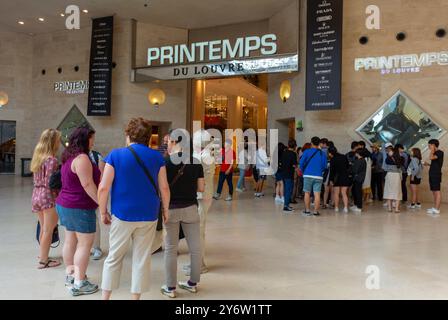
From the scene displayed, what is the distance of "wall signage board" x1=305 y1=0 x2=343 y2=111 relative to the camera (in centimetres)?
940

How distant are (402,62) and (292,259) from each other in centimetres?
734

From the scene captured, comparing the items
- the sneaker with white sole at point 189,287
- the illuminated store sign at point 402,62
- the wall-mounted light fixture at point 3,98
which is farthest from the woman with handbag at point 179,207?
the wall-mounted light fixture at point 3,98

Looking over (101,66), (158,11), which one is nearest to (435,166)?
(158,11)

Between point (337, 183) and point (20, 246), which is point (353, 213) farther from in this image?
point (20, 246)

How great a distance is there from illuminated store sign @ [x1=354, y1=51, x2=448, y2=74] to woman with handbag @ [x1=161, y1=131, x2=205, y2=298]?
8026 mm

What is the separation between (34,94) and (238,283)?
14.6 metres

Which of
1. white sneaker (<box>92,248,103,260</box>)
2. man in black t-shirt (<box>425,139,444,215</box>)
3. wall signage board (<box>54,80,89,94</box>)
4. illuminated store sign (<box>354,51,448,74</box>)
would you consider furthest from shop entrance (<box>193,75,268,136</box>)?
white sneaker (<box>92,248,103,260</box>)

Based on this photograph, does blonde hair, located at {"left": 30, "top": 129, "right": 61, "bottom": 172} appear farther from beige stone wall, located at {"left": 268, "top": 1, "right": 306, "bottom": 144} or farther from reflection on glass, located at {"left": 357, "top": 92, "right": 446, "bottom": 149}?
reflection on glass, located at {"left": 357, "top": 92, "right": 446, "bottom": 149}

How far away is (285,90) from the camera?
444 inches

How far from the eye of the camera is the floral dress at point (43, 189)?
3643mm

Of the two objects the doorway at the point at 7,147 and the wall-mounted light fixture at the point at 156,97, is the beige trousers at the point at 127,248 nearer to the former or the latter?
the wall-mounted light fixture at the point at 156,97

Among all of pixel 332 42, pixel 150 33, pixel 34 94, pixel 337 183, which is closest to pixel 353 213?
pixel 337 183
